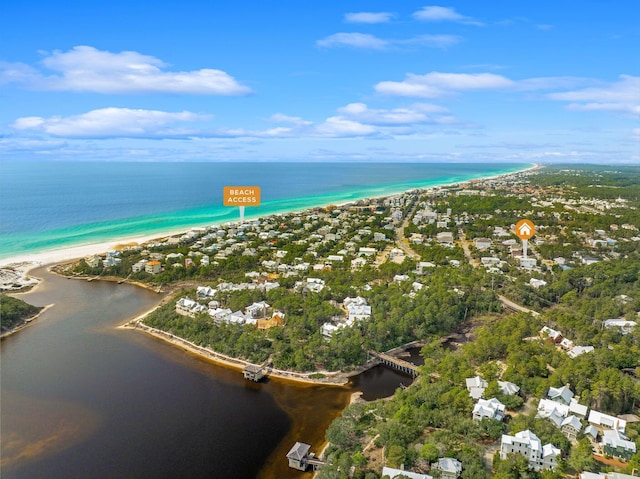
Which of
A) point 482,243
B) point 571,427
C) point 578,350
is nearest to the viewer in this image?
point 571,427

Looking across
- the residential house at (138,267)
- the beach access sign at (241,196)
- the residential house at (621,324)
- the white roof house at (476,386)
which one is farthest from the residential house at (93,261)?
the residential house at (621,324)

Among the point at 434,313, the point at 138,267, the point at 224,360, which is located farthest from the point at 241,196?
the point at 138,267

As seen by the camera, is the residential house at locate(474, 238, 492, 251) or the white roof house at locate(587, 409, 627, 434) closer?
the white roof house at locate(587, 409, 627, 434)

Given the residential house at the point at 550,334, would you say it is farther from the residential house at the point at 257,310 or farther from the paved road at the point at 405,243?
the residential house at the point at 257,310

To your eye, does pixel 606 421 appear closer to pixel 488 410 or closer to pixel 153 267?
pixel 488 410

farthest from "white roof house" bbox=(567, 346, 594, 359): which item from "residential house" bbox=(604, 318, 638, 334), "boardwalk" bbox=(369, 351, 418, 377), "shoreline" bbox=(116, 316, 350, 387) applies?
"shoreline" bbox=(116, 316, 350, 387)

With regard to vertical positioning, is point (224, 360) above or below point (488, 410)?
below

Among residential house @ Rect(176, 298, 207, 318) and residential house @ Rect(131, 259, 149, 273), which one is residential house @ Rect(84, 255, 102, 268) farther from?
residential house @ Rect(176, 298, 207, 318)
